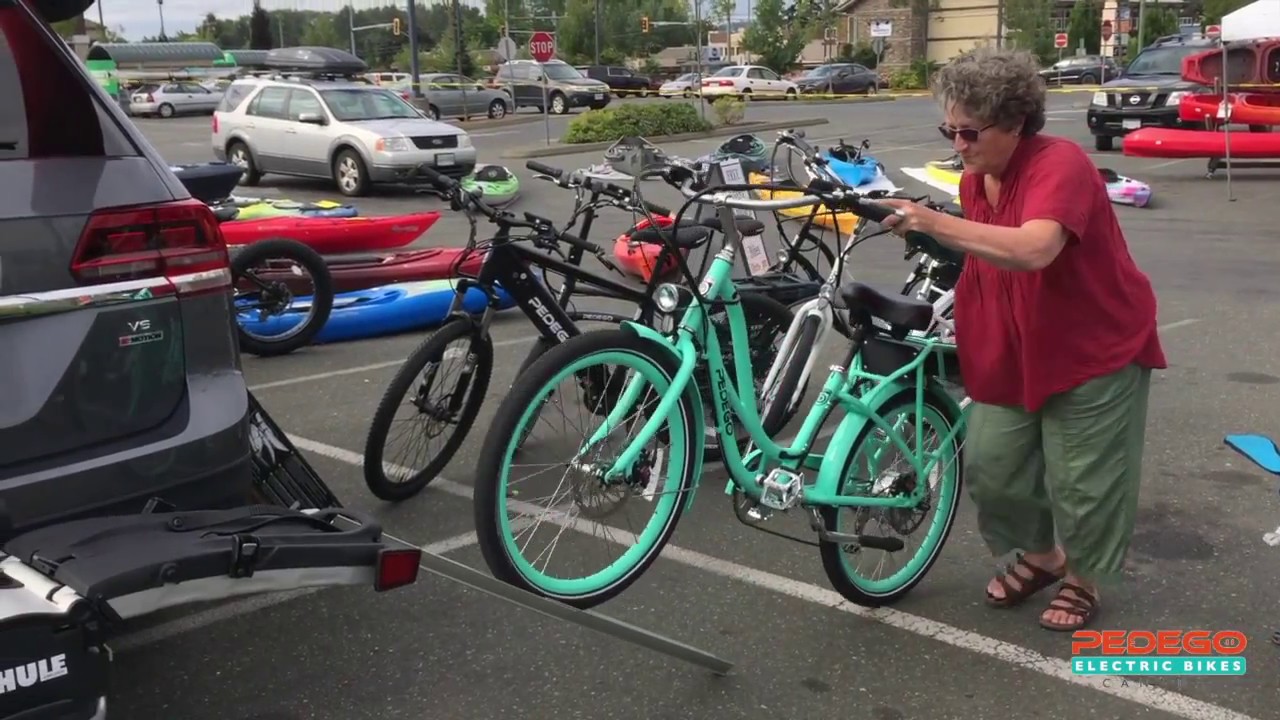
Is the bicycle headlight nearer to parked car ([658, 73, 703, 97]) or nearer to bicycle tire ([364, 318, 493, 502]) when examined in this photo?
bicycle tire ([364, 318, 493, 502])

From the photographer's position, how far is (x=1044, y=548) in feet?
12.8

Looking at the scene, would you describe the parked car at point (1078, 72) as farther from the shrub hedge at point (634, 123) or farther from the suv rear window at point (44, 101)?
the suv rear window at point (44, 101)

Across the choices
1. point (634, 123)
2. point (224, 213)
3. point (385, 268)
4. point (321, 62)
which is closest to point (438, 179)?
point (385, 268)

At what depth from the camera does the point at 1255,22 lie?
505 inches

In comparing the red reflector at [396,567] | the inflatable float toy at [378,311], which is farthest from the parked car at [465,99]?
the red reflector at [396,567]

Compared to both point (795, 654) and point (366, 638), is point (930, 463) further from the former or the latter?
point (366, 638)

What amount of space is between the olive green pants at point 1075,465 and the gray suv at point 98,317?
2.18 m

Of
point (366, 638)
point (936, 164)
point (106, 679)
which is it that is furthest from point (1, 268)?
point (936, 164)

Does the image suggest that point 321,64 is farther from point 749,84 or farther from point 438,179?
point 749,84

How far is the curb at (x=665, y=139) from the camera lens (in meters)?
24.8

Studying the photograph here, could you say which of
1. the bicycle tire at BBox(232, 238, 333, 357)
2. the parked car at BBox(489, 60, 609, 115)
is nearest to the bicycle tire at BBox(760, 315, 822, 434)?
the bicycle tire at BBox(232, 238, 333, 357)

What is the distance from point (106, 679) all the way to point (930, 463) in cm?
261

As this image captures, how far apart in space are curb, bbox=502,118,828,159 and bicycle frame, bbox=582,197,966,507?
21.1 metres

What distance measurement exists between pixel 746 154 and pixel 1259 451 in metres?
3.02
